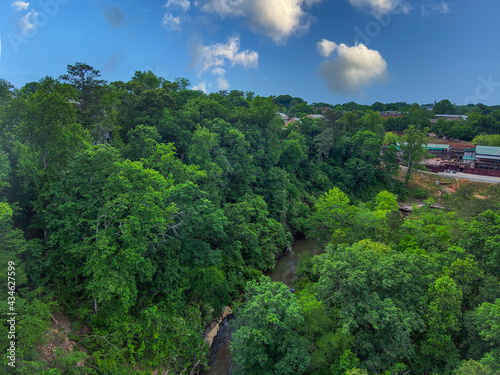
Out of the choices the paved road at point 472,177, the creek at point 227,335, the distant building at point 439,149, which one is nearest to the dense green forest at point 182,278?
the creek at point 227,335

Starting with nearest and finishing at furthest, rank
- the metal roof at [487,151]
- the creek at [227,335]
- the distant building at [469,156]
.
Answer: the creek at [227,335] → the metal roof at [487,151] → the distant building at [469,156]

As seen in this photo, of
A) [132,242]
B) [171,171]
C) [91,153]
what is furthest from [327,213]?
[91,153]

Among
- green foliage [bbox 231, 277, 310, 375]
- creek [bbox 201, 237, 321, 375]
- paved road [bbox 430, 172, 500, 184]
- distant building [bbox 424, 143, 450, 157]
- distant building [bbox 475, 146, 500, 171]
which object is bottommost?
creek [bbox 201, 237, 321, 375]

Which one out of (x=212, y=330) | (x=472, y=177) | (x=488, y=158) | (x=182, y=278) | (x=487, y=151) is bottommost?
(x=212, y=330)

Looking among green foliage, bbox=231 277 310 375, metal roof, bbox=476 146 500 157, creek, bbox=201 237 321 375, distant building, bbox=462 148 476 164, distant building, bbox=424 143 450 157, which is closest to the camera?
green foliage, bbox=231 277 310 375

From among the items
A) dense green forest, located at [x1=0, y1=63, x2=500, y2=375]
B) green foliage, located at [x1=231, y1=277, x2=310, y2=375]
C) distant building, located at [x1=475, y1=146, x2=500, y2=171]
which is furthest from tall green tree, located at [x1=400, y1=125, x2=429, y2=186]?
green foliage, located at [x1=231, y1=277, x2=310, y2=375]

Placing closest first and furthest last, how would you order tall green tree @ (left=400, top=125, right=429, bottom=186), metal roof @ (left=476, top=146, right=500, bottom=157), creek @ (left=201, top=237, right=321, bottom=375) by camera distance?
creek @ (left=201, top=237, right=321, bottom=375) → tall green tree @ (left=400, top=125, right=429, bottom=186) → metal roof @ (left=476, top=146, right=500, bottom=157)

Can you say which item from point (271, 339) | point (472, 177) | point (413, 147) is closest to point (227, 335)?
point (271, 339)

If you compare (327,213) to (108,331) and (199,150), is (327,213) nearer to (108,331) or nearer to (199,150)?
(199,150)

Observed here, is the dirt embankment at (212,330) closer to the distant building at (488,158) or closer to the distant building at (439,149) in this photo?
the distant building at (488,158)

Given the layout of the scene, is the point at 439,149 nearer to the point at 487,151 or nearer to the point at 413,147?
the point at 487,151

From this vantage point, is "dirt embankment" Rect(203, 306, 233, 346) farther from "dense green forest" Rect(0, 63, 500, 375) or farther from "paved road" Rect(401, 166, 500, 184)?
"paved road" Rect(401, 166, 500, 184)
